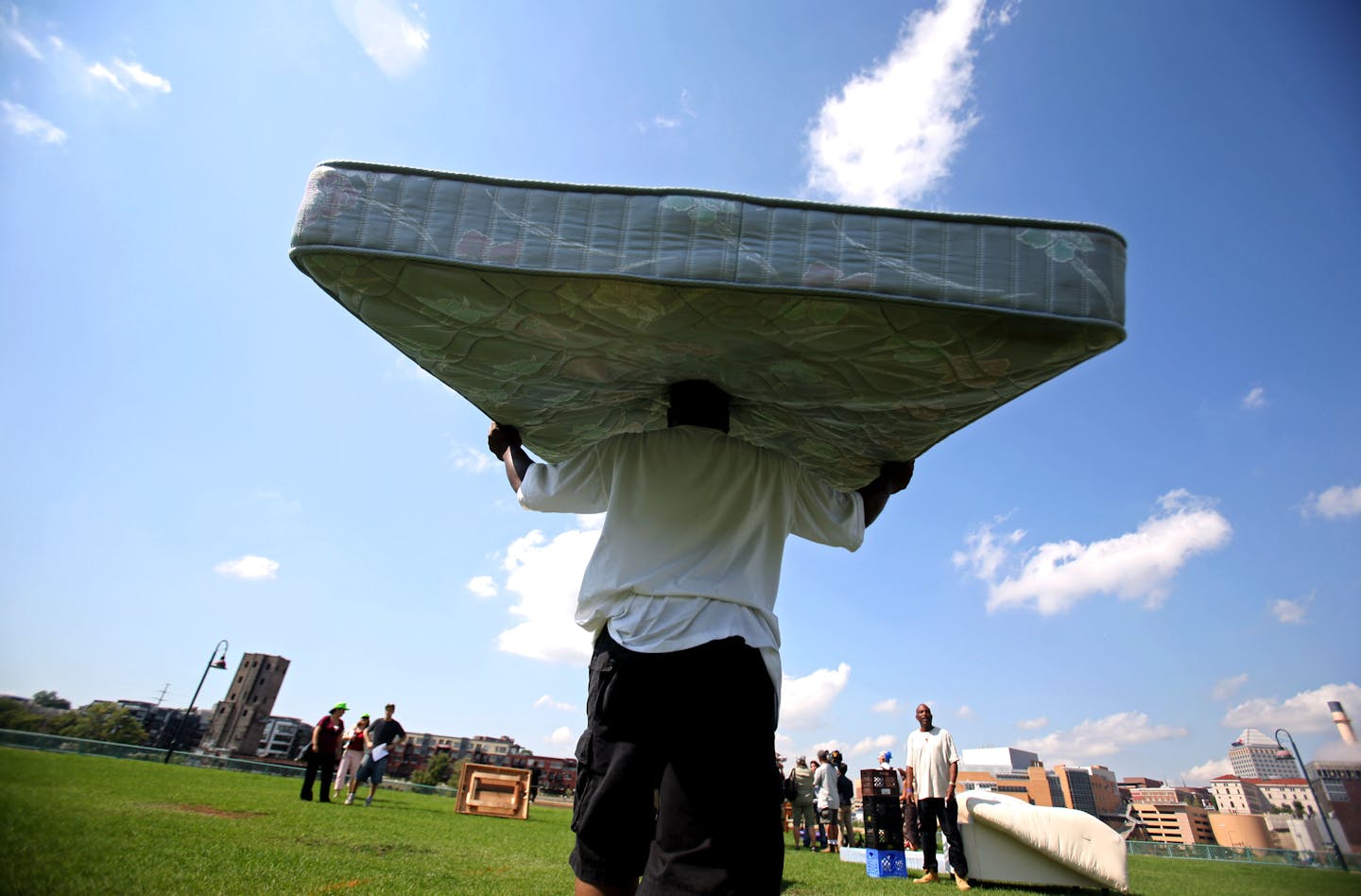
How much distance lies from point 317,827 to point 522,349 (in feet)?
18.9

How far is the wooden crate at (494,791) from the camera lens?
37.7ft

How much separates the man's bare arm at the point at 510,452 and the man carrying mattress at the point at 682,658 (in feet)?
0.82

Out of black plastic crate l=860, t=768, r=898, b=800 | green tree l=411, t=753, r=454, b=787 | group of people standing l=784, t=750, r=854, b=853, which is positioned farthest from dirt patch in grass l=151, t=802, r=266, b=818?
green tree l=411, t=753, r=454, b=787

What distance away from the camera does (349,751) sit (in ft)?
35.6

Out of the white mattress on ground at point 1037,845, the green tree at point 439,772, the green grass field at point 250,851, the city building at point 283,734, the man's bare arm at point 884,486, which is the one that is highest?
the city building at point 283,734

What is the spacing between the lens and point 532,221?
1.66m

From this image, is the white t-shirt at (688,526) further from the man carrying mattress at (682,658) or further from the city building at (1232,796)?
the city building at (1232,796)

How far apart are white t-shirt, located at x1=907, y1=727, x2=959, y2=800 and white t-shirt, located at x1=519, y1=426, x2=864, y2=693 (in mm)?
5742

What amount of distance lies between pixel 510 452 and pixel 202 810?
557 cm

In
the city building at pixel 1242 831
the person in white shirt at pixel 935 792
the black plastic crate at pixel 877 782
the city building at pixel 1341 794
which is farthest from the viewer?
the city building at pixel 1242 831

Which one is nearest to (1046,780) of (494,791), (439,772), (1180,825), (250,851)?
(1180,825)

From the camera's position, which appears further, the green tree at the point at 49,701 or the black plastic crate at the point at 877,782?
the black plastic crate at the point at 877,782

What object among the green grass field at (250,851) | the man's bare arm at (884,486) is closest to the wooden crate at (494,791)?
the green grass field at (250,851)

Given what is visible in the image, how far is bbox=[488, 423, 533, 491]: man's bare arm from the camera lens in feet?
7.29
